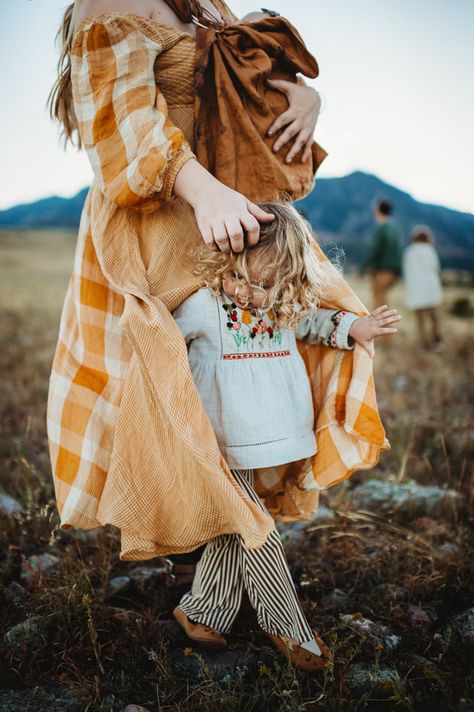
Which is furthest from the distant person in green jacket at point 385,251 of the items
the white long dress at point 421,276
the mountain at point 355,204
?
the mountain at point 355,204

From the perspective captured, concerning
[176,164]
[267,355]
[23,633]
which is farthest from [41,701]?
[176,164]

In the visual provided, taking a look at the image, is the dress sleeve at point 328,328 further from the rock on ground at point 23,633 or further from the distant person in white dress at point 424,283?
the distant person in white dress at point 424,283

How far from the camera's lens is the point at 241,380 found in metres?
1.79

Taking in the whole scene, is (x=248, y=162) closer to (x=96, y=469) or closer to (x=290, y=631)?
(x=96, y=469)

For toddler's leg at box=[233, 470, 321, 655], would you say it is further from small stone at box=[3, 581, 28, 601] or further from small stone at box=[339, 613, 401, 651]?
small stone at box=[3, 581, 28, 601]

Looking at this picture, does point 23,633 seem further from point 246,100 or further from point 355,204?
point 355,204

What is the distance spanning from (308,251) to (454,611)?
173cm

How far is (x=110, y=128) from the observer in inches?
62.0

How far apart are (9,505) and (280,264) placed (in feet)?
7.46

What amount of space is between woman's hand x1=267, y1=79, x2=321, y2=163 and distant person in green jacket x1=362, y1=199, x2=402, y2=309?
294 inches

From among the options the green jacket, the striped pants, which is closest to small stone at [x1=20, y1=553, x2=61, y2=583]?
the striped pants

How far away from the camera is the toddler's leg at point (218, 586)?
2074 mm

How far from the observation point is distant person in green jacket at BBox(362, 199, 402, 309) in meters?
8.98

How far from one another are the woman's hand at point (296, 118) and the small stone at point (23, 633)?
80.0 inches
